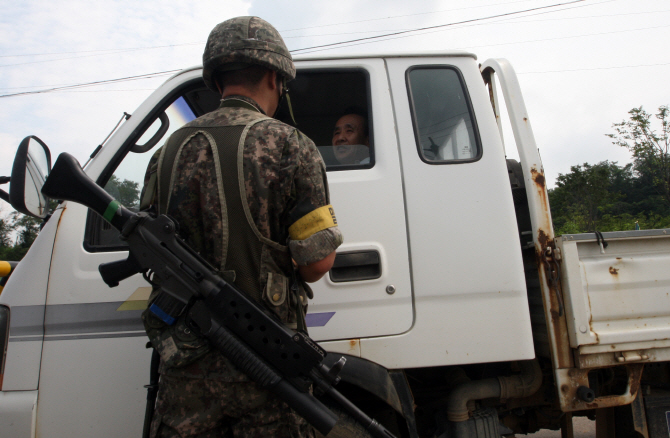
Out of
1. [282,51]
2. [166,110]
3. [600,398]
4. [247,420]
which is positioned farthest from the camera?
[166,110]

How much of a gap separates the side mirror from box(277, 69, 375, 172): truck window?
116cm

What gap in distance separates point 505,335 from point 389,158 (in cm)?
92

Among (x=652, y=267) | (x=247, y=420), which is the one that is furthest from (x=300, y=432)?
Result: (x=652, y=267)

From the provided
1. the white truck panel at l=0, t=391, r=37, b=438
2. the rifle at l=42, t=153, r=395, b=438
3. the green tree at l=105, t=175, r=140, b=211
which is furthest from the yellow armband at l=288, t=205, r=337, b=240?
the white truck panel at l=0, t=391, r=37, b=438

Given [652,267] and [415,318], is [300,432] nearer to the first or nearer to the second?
[415,318]

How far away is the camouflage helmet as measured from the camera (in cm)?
145

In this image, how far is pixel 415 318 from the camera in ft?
5.91

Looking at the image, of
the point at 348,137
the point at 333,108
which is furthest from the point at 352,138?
the point at 333,108

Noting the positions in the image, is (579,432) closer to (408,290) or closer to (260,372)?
(408,290)

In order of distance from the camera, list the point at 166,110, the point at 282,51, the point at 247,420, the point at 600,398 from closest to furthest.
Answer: the point at 247,420 → the point at 282,51 → the point at 600,398 → the point at 166,110

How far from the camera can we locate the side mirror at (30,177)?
1567 mm

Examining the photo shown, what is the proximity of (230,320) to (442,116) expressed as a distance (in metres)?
1.38

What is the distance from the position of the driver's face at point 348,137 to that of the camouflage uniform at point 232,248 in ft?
2.01

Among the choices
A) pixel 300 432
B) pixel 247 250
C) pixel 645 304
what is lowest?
pixel 300 432
